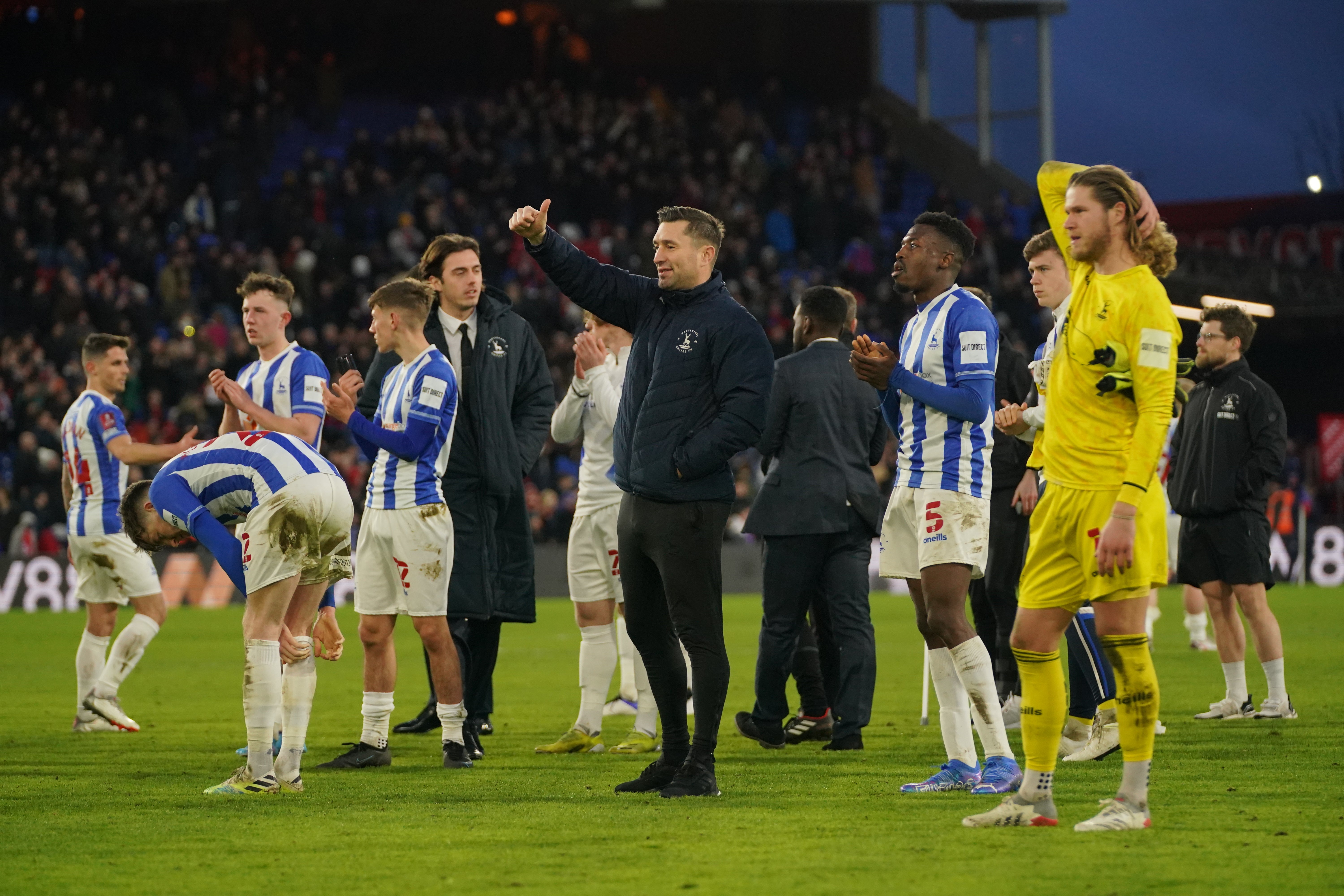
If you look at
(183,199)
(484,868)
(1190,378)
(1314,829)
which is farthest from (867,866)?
(183,199)

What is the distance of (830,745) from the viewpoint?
8352mm

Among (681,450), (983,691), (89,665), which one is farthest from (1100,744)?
(89,665)

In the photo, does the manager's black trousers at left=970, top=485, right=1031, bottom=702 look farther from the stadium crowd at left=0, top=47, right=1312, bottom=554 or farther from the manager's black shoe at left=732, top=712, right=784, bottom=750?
the stadium crowd at left=0, top=47, right=1312, bottom=554

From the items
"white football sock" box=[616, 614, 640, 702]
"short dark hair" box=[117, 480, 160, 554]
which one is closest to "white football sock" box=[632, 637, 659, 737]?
"white football sock" box=[616, 614, 640, 702]

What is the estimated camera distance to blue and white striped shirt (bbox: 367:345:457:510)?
775 cm

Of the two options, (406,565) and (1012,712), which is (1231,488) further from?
(406,565)

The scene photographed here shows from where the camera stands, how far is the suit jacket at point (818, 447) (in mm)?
8383

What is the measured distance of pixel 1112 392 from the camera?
5.55 metres

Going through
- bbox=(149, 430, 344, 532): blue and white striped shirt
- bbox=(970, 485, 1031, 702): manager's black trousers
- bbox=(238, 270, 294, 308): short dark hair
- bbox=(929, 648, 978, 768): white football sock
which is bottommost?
bbox=(929, 648, 978, 768): white football sock

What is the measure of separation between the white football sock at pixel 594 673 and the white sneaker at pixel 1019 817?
3033mm

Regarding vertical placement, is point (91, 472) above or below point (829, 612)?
above

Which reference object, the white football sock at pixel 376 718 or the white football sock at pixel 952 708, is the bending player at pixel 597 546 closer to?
the white football sock at pixel 376 718

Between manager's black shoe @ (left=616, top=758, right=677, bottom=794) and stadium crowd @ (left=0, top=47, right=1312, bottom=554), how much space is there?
582 inches

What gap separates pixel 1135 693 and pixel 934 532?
127cm
